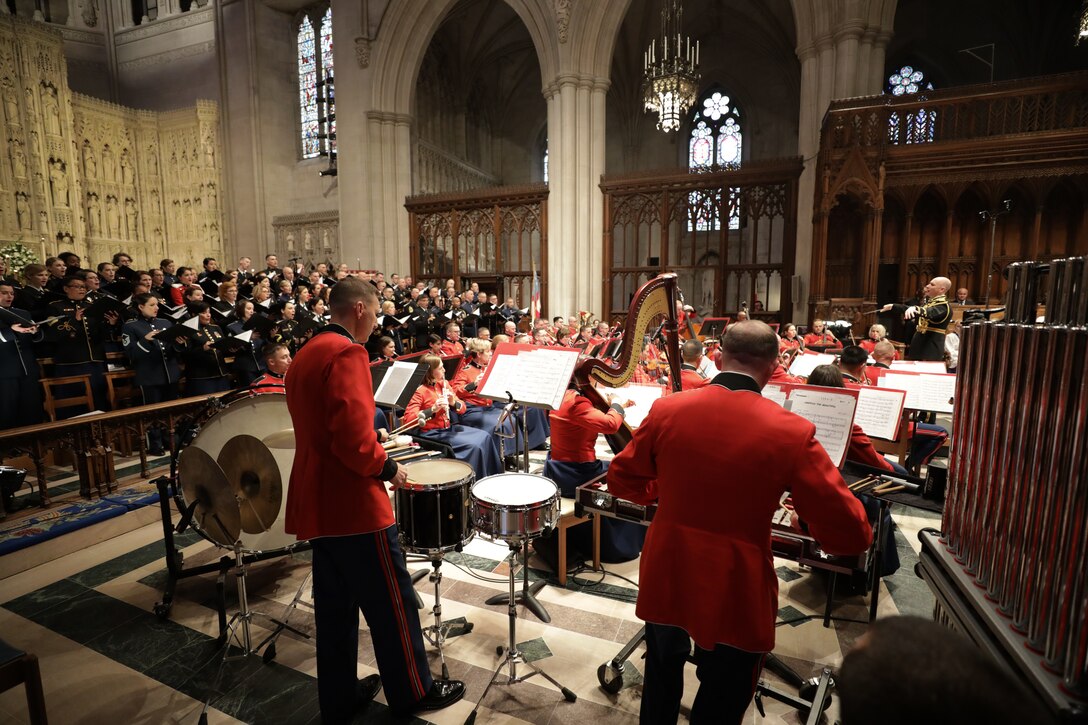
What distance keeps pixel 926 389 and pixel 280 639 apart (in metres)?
5.34

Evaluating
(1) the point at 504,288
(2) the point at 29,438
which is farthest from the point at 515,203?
(2) the point at 29,438

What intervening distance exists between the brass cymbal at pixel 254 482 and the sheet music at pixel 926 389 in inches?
186

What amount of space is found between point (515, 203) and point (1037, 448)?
588 inches

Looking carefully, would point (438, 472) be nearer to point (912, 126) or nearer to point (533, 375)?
point (533, 375)

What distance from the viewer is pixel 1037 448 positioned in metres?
1.24

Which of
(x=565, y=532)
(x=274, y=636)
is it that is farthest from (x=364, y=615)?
(x=565, y=532)

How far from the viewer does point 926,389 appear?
4.50 m

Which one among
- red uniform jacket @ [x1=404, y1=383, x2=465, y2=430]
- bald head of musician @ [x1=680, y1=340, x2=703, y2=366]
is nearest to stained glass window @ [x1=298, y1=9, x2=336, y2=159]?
red uniform jacket @ [x1=404, y1=383, x2=465, y2=430]

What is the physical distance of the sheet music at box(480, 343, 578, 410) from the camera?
319 cm

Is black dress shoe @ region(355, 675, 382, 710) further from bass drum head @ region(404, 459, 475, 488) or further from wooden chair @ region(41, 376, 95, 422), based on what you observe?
wooden chair @ region(41, 376, 95, 422)

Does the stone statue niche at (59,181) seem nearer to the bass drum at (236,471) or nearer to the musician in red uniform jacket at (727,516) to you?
the bass drum at (236,471)

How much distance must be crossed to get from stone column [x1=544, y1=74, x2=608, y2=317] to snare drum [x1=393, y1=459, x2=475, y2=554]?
11.9 m

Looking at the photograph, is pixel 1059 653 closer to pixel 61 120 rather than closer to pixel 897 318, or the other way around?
pixel 897 318

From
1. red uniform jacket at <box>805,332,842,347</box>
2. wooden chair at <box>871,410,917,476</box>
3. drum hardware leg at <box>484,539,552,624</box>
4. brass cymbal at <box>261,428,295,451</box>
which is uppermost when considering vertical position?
red uniform jacket at <box>805,332,842,347</box>
